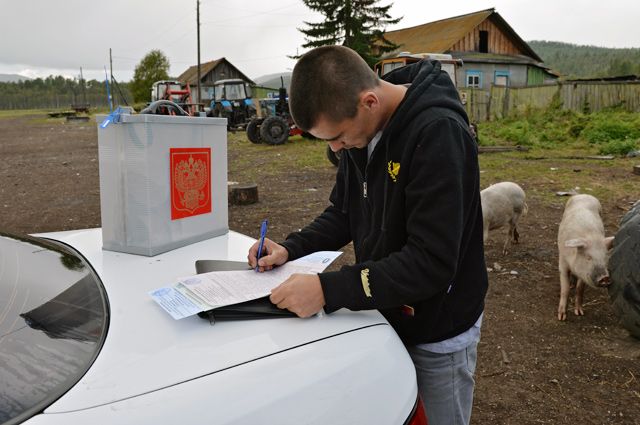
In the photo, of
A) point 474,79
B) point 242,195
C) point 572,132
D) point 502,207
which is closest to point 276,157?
point 242,195

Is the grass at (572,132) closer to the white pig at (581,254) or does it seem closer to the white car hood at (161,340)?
the white pig at (581,254)

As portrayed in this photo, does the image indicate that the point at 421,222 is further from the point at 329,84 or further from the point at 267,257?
the point at 267,257

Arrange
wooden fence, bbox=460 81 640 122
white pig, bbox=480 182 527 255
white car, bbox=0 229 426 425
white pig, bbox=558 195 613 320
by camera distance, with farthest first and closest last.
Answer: wooden fence, bbox=460 81 640 122
white pig, bbox=480 182 527 255
white pig, bbox=558 195 613 320
white car, bbox=0 229 426 425

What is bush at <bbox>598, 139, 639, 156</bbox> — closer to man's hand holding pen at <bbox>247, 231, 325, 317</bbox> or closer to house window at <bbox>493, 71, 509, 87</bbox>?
man's hand holding pen at <bbox>247, 231, 325, 317</bbox>

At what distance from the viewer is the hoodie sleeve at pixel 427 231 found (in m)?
1.30

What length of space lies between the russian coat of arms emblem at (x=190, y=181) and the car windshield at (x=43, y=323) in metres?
0.42

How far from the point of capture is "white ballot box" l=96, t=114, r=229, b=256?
70.1 inches

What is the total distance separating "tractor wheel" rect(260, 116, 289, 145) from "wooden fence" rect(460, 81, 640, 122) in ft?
22.8

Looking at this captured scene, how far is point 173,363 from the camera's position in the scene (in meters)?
1.08

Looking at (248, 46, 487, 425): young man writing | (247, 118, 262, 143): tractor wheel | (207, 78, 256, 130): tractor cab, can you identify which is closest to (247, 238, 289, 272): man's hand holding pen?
(248, 46, 487, 425): young man writing

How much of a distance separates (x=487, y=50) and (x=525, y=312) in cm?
3216

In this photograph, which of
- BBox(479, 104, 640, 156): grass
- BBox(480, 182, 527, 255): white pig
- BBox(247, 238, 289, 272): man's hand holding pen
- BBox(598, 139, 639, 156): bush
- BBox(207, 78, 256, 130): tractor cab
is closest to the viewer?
BBox(247, 238, 289, 272): man's hand holding pen

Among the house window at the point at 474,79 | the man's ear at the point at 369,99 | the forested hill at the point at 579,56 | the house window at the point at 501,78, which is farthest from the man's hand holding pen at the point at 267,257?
the forested hill at the point at 579,56

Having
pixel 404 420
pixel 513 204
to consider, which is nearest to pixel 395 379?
pixel 404 420
